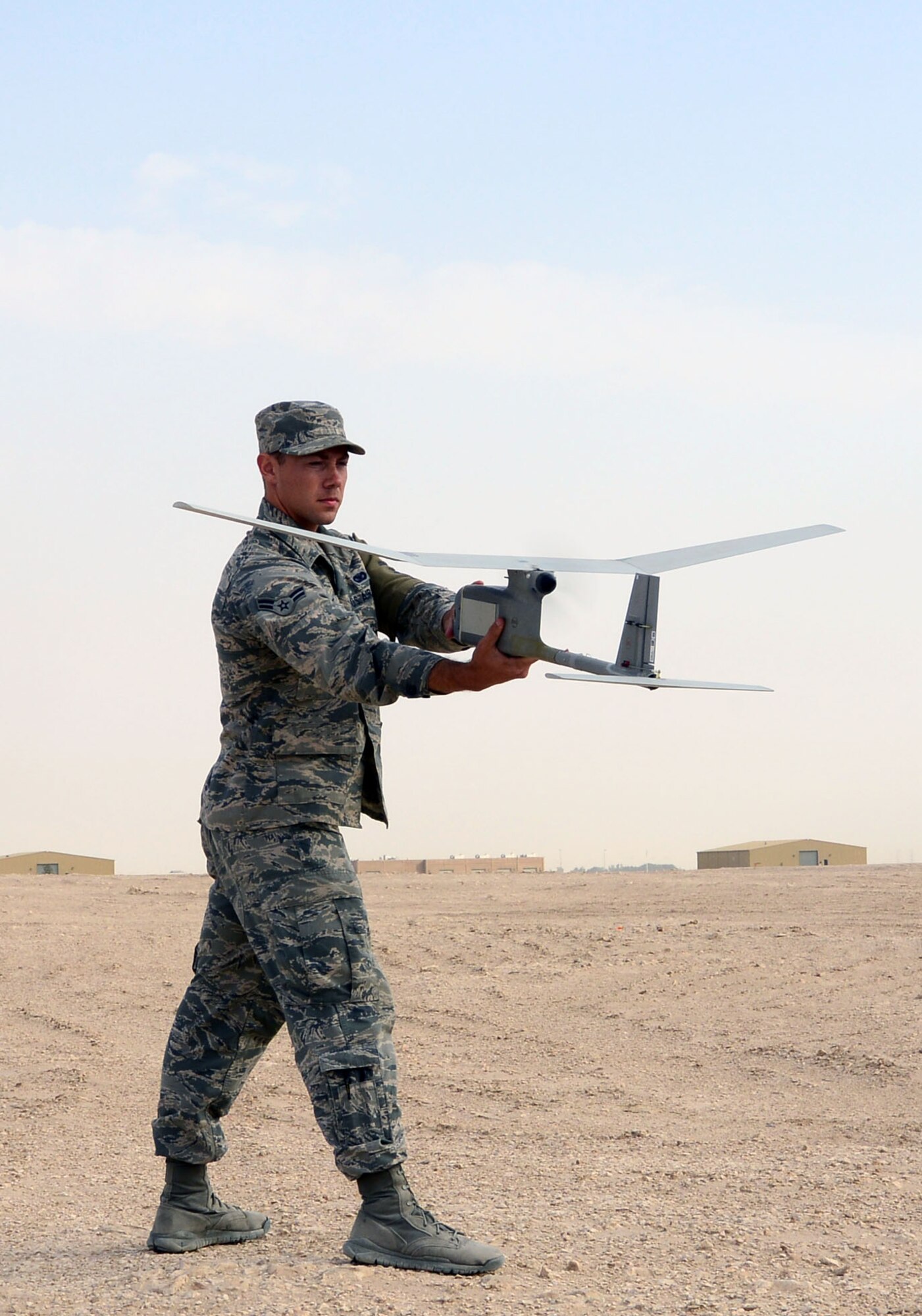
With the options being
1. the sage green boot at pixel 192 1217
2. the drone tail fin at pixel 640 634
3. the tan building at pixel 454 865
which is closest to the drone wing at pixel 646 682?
the drone tail fin at pixel 640 634

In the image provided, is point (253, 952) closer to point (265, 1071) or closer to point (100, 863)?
point (265, 1071)

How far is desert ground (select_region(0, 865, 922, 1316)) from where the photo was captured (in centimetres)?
333

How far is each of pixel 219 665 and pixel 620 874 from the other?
39.7 feet

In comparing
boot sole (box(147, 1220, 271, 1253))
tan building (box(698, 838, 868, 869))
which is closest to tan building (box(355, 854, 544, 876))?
tan building (box(698, 838, 868, 869))

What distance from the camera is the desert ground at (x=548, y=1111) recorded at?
3.33m

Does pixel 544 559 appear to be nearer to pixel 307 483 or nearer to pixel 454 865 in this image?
pixel 307 483

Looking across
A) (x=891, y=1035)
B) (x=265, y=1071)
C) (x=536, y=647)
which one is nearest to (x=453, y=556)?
(x=536, y=647)

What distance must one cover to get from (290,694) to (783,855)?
60.7 feet

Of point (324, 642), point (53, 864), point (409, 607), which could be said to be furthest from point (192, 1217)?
point (53, 864)

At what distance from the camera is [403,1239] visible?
11.0 feet

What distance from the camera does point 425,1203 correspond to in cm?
428

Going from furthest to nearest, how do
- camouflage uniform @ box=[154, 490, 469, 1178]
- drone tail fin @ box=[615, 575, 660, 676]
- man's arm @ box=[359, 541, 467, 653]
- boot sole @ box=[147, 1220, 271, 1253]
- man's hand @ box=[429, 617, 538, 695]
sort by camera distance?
1. man's arm @ box=[359, 541, 467, 653]
2. boot sole @ box=[147, 1220, 271, 1253]
3. camouflage uniform @ box=[154, 490, 469, 1178]
4. drone tail fin @ box=[615, 575, 660, 676]
5. man's hand @ box=[429, 617, 538, 695]

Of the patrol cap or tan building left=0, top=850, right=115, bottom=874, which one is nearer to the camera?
the patrol cap

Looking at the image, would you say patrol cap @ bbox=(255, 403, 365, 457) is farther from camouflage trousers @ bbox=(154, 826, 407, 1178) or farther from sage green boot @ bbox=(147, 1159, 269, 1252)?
sage green boot @ bbox=(147, 1159, 269, 1252)
